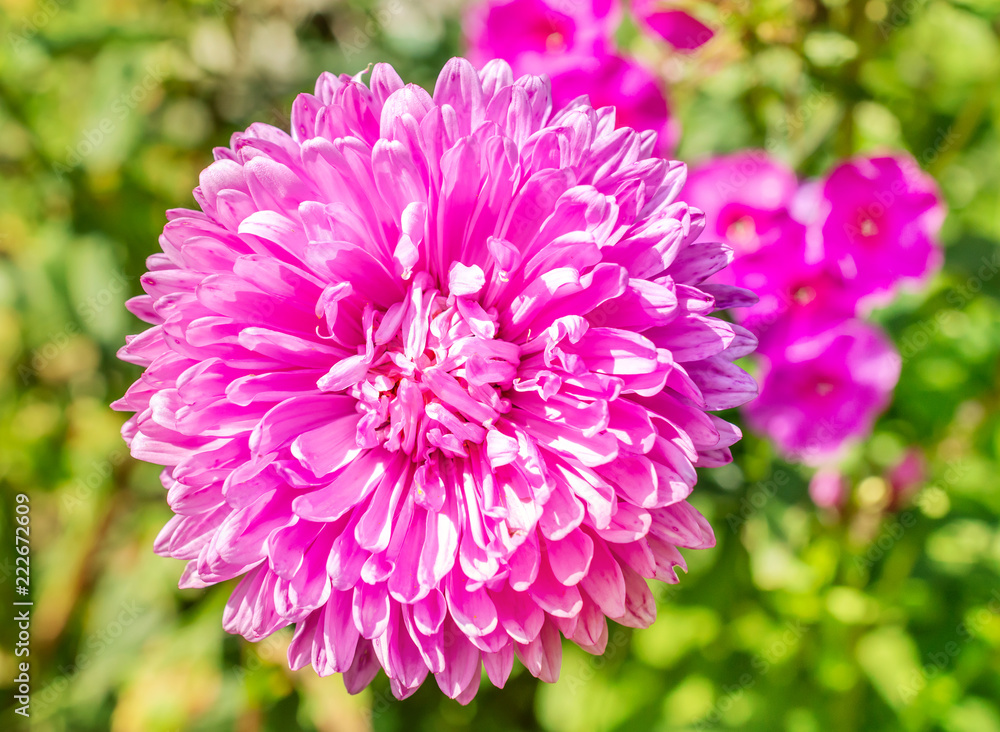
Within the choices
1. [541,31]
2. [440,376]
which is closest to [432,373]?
[440,376]

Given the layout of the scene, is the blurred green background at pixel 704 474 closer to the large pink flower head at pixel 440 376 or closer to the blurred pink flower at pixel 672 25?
the blurred pink flower at pixel 672 25

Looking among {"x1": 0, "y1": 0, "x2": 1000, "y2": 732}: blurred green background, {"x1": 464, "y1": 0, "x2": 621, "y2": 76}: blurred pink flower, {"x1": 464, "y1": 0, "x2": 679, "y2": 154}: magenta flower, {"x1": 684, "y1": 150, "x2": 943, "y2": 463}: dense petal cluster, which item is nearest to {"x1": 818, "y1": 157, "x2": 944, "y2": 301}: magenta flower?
{"x1": 684, "y1": 150, "x2": 943, "y2": 463}: dense petal cluster

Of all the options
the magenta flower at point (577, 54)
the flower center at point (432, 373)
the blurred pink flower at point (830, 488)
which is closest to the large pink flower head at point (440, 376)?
the flower center at point (432, 373)

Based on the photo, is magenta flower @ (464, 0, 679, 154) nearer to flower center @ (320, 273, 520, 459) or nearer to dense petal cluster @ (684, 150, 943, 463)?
dense petal cluster @ (684, 150, 943, 463)

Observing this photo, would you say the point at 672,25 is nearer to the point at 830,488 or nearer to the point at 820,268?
the point at 820,268

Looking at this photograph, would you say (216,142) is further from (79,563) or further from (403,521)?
(403,521)

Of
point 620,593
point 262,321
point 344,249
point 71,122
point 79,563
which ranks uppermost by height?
point 344,249

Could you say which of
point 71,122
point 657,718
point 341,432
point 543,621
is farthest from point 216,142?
point 657,718
